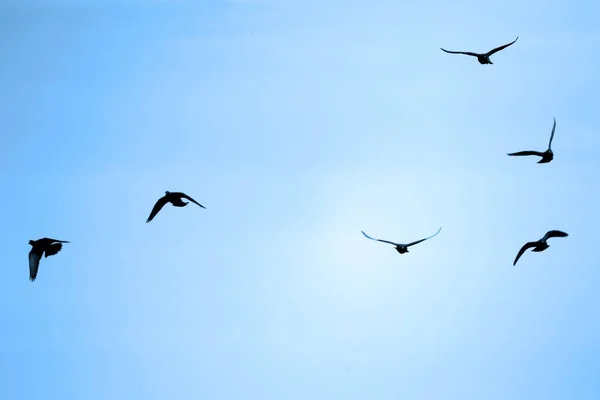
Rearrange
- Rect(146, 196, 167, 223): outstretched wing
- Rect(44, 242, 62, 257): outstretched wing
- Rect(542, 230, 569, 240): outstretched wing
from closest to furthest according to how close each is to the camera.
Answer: Rect(44, 242, 62, 257): outstretched wing
Rect(146, 196, 167, 223): outstretched wing
Rect(542, 230, 569, 240): outstretched wing

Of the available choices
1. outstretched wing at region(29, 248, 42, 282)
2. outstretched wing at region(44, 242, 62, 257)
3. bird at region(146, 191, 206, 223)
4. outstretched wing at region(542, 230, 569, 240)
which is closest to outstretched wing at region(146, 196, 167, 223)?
bird at region(146, 191, 206, 223)

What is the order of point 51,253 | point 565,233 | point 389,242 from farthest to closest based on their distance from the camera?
1. point 389,242
2. point 565,233
3. point 51,253

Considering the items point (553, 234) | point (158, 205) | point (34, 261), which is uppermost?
point (158, 205)

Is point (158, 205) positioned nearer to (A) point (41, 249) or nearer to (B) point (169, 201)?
(B) point (169, 201)

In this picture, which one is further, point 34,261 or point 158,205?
point 158,205

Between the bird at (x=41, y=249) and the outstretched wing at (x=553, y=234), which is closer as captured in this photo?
the bird at (x=41, y=249)

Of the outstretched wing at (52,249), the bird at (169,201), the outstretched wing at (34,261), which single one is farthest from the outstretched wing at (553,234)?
the outstretched wing at (34,261)

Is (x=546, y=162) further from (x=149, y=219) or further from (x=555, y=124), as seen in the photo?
(x=149, y=219)

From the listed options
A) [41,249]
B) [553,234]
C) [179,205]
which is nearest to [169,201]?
[179,205]

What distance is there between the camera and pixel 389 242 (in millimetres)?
56750

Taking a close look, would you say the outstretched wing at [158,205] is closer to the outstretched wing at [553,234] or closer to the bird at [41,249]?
the bird at [41,249]

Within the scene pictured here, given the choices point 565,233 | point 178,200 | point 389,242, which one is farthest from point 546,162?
point 178,200

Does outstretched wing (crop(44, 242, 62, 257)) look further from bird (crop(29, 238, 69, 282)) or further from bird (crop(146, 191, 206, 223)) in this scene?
bird (crop(146, 191, 206, 223))

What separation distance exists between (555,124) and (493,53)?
7638mm
